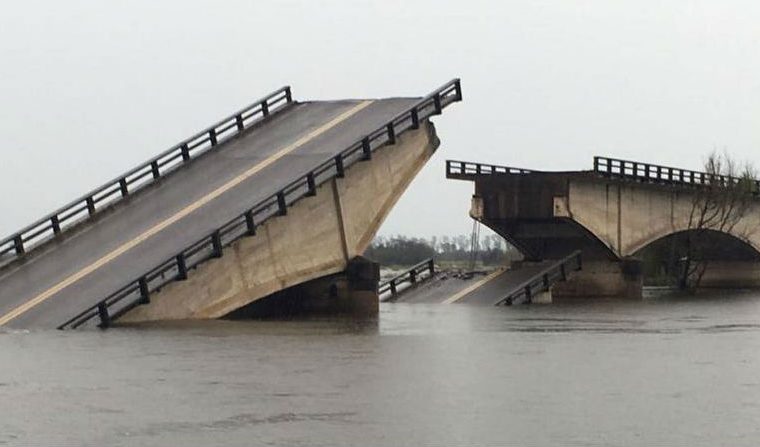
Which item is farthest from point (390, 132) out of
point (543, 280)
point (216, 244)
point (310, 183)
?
point (543, 280)

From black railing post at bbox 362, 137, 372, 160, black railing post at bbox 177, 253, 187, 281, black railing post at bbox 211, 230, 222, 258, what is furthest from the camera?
black railing post at bbox 362, 137, 372, 160

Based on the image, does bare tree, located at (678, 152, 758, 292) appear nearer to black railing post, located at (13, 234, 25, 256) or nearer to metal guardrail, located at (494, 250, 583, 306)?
metal guardrail, located at (494, 250, 583, 306)

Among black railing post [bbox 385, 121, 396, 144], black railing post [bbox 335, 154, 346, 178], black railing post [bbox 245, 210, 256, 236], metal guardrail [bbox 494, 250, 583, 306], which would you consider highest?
black railing post [bbox 385, 121, 396, 144]

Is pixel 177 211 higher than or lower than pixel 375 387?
higher

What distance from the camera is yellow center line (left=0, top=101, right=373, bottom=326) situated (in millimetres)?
41344

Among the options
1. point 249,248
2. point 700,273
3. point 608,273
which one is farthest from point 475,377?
point 700,273

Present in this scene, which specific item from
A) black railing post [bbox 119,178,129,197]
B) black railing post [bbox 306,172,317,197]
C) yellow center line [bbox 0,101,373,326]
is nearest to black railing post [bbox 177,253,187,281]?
yellow center line [bbox 0,101,373,326]

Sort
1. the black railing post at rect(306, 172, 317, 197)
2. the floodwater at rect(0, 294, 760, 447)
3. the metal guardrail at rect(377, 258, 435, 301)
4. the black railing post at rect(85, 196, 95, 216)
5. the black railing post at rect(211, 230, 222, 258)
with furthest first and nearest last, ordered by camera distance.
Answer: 1. the metal guardrail at rect(377, 258, 435, 301)
2. the black railing post at rect(85, 196, 95, 216)
3. the black railing post at rect(306, 172, 317, 197)
4. the black railing post at rect(211, 230, 222, 258)
5. the floodwater at rect(0, 294, 760, 447)

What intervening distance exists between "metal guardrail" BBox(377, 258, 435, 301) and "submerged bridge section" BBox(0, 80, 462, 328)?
50.4ft

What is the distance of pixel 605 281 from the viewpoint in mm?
77750

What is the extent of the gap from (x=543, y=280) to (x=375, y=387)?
42.5 meters

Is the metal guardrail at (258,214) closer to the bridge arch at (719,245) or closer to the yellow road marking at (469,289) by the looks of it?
the yellow road marking at (469,289)

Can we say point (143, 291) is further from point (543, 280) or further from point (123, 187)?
point (543, 280)

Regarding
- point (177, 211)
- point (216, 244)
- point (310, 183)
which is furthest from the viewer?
point (177, 211)
